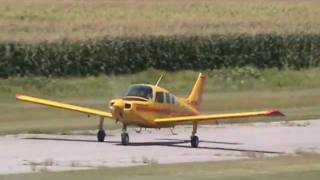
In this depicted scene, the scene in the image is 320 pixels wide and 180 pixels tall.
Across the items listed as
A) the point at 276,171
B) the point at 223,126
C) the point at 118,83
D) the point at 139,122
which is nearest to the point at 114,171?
the point at 276,171

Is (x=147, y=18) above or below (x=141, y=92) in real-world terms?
above

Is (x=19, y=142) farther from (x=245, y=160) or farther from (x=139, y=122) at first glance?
(x=245, y=160)

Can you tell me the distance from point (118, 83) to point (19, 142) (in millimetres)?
20190

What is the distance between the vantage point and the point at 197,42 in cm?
5769

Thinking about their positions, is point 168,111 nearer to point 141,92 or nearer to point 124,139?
point 141,92

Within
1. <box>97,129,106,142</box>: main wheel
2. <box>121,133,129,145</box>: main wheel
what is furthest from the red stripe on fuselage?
<box>97,129,106,142</box>: main wheel

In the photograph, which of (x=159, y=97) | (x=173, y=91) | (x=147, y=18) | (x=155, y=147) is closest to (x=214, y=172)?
(x=155, y=147)

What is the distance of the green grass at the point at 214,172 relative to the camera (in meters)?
22.2

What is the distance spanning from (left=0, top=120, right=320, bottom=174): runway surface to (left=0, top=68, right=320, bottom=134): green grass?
10.0 ft

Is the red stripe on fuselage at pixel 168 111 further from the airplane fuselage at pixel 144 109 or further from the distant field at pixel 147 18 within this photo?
the distant field at pixel 147 18

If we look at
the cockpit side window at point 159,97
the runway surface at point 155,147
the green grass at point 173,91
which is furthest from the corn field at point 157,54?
the cockpit side window at point 159,97

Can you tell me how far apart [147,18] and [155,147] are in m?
38.3

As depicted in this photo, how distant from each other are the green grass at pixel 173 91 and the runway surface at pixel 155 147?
3059mm

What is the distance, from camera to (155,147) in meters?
31.4
